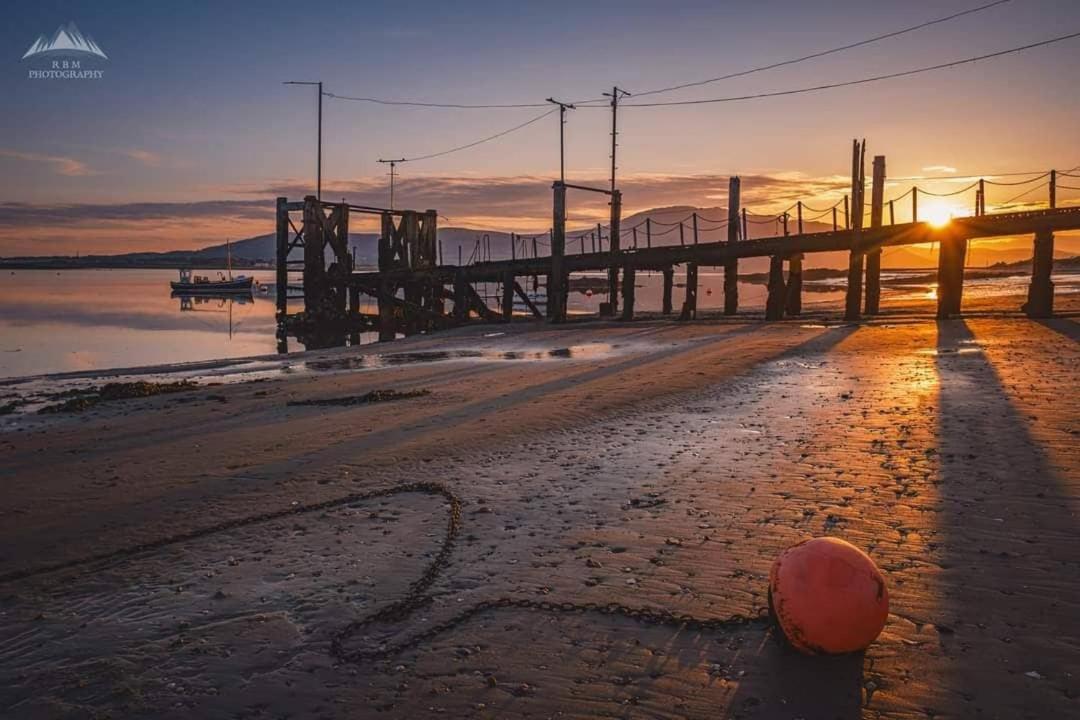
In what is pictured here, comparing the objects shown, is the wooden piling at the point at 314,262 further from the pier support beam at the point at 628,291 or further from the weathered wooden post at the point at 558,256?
the pier support beam at the point at 628,291

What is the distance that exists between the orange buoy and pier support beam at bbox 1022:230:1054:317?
19.6 meters

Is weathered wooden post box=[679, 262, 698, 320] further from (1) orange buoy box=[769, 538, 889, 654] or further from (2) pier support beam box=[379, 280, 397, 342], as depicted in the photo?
(1) orange buoy box=[769, 538, 889, 654]

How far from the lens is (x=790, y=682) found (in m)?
3.50

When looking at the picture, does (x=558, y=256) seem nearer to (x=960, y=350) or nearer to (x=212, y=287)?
(x=960, y=350)

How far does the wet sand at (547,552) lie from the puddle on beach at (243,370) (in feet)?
17.7

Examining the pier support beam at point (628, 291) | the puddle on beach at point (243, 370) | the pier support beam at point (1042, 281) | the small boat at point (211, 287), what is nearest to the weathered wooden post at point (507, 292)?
the pier support beam at point (628, 291)

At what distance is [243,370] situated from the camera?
19.0 metres

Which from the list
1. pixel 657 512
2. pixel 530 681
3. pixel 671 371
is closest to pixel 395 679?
pixel 530 681

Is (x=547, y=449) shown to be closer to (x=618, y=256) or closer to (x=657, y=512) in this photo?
(x=657, y=512)

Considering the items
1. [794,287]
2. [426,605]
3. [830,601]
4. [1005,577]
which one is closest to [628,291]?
[794,287]

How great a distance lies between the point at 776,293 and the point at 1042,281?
26.6ft

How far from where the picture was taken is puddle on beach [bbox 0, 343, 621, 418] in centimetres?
1549

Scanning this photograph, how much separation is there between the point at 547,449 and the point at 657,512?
2476mm

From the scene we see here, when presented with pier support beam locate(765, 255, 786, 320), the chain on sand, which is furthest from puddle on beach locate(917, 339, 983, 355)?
the chain on sand
